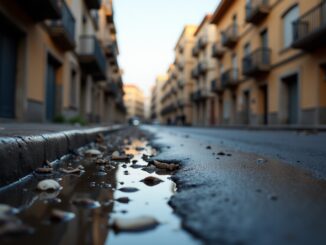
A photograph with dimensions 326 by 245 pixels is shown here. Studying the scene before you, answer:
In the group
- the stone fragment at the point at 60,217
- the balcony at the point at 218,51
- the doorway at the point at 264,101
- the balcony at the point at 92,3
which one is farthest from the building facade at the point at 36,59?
the balcony at the point at 218,51

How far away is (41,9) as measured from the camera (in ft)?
26.1

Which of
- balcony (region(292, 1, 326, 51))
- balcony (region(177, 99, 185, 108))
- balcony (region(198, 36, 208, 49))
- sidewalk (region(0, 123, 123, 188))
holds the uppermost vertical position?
balcony (region(198, 36, 208, 49))

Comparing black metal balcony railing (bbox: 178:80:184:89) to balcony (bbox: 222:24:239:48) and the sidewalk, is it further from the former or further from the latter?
the sidewalk

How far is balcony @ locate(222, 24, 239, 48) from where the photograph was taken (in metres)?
21.9

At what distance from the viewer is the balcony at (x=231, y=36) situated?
21.9m

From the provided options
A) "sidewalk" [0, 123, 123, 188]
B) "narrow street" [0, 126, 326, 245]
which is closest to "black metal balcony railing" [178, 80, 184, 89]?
"sidewalk" [0, 123, 123, 188]

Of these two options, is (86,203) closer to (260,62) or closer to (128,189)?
(128,189)

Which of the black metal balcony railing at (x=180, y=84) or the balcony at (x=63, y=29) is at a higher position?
the black metal balcony railing at (x=180, y=84)

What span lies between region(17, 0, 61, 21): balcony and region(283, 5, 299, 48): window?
10.9 metres

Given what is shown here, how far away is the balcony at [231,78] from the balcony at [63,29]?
13399 millimetres

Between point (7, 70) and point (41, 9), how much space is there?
1.77 metres

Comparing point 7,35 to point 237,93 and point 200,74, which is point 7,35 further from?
point 200,74

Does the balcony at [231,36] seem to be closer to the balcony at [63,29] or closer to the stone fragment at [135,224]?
the balcony at [63,29]

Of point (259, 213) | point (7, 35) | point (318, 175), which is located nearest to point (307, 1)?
point (7, 35)
